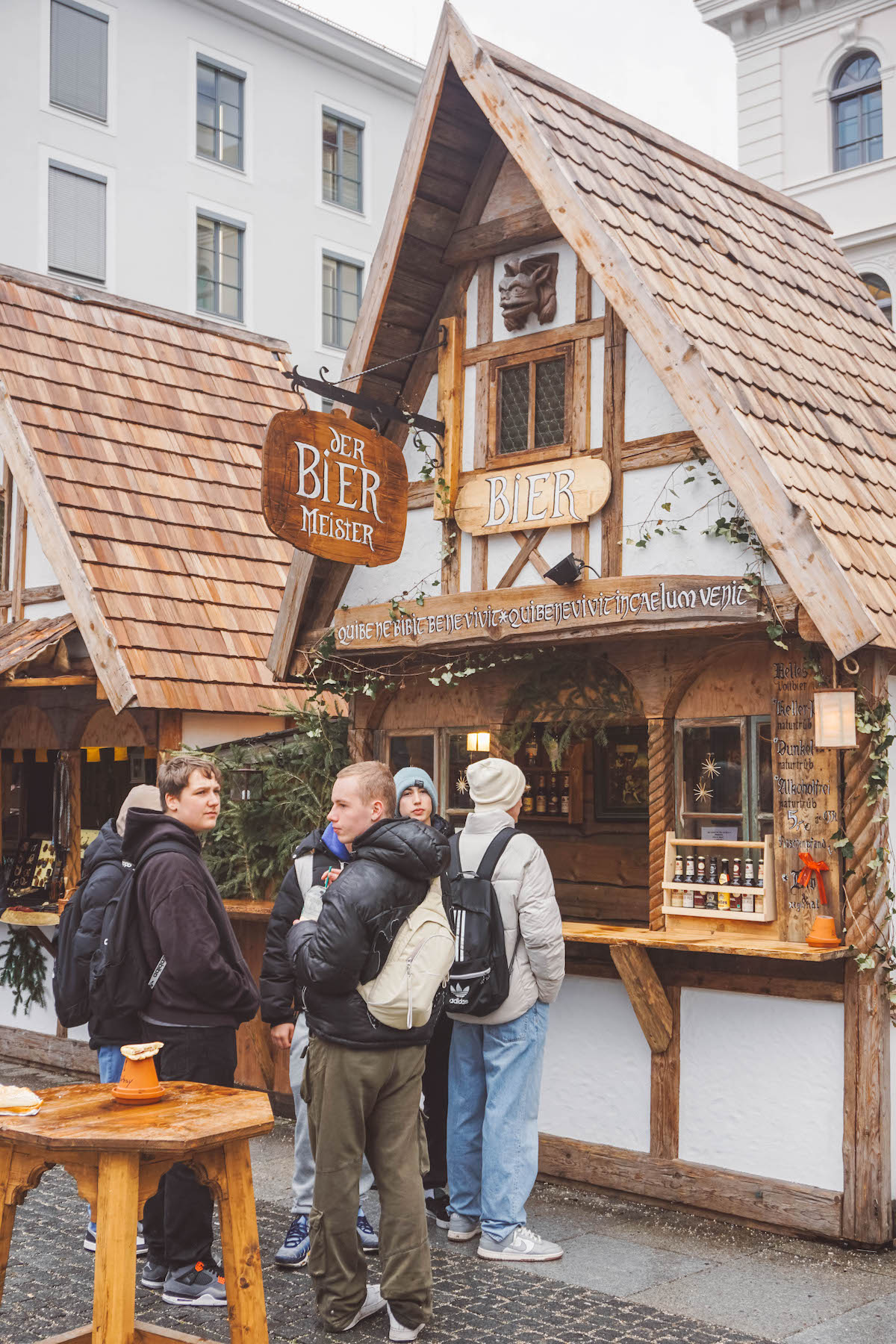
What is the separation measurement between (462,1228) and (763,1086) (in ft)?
5.23

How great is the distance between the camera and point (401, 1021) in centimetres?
535

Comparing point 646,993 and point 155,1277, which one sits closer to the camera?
point 155,1277

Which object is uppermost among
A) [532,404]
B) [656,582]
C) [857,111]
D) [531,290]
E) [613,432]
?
[857,111]

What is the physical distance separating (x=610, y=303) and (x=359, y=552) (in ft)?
6.22

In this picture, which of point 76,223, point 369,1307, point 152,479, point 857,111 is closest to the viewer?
point 369,1307

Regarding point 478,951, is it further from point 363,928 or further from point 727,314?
point 727,314

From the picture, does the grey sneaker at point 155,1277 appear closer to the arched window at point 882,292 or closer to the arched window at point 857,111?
the arched window at point 882,292

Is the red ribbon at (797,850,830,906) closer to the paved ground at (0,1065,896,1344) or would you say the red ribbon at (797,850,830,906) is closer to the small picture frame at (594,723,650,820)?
the paved ground at (0,1065,896,1344)

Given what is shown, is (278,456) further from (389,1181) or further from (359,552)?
(389,1181)

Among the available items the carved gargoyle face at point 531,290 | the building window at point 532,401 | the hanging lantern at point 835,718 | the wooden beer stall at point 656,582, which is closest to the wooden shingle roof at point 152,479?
the wooden beer stall at point 656,582

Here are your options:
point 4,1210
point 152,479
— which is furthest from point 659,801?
point 152,479

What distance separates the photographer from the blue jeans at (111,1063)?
6.49 metres

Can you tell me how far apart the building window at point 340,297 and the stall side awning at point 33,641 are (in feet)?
61.3

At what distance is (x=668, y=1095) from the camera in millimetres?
7543
